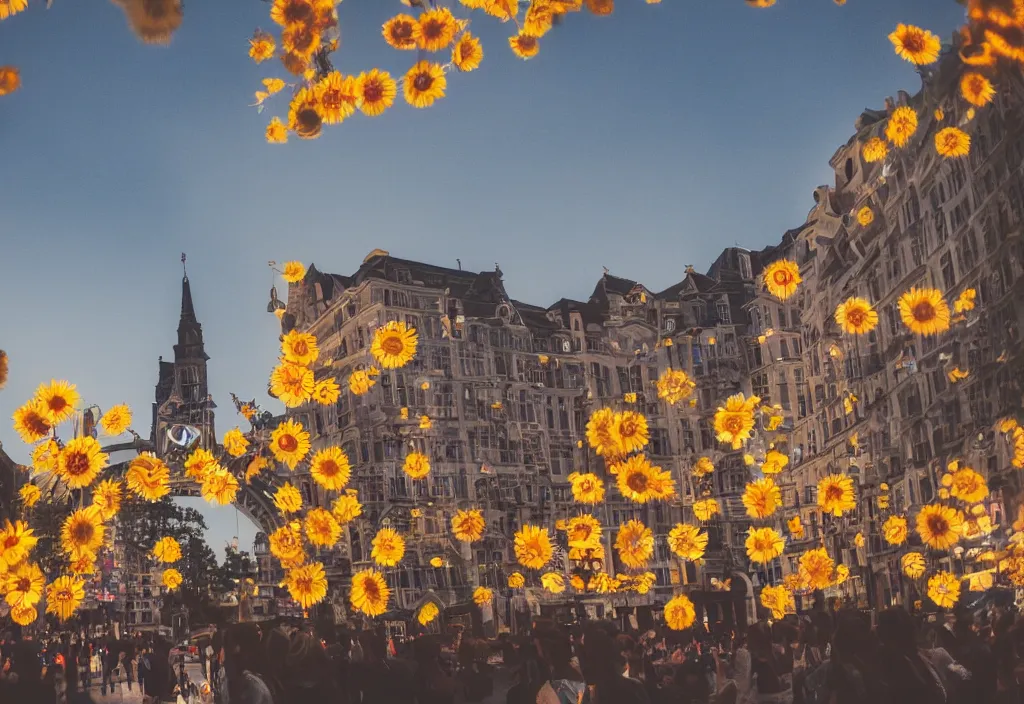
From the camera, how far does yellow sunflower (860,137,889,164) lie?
13477 millimetres

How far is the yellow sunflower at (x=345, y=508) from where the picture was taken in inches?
935

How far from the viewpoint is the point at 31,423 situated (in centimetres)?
978

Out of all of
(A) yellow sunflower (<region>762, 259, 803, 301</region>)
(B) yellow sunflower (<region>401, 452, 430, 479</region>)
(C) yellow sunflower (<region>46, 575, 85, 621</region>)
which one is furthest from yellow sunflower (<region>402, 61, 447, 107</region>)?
(B) yellow sunflower (<region>401, 452, 430, 479</region>)

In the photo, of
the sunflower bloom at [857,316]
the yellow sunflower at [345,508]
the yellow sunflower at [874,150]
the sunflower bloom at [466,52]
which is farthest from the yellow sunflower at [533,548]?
the sunflower bloom at [466,52]

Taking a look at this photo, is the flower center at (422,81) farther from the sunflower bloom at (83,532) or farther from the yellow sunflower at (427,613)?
the yellow sunflower at (427,613)

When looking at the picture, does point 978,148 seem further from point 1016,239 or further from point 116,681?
point 116,681

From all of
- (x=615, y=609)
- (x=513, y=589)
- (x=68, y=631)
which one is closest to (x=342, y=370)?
(x=513, y=589)

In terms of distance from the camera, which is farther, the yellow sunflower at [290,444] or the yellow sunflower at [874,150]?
the yellow sunflower at [290,444]

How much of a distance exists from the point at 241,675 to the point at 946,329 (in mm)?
9095

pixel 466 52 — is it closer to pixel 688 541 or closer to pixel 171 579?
pixel 688 541

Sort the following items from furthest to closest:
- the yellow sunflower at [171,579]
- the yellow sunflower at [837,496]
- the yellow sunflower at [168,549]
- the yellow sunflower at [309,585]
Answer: the yellow sunflower at [168,549] → the yellow sunflower at [171,579] → the yellow sunflower at [309,585] → the yellow sunflower at [837,496]

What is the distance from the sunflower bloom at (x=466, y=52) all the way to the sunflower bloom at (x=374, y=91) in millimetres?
628

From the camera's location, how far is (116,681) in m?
18.8

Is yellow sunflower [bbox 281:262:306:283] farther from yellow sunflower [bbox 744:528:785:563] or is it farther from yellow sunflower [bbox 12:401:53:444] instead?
yellow sunflower [bbox 744:528:785:563]
